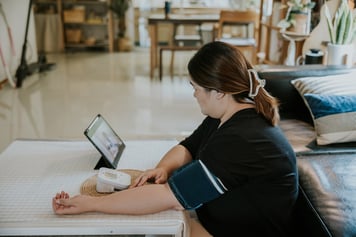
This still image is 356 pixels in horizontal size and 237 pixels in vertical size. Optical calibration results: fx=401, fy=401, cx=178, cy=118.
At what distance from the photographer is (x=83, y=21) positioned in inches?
271

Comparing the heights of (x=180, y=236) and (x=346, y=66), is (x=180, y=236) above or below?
below

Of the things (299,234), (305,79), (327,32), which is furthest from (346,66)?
(299,234)

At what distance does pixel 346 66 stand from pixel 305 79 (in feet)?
1.57

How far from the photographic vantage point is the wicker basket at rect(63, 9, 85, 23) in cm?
682

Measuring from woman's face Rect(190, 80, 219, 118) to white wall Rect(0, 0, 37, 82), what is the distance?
4.24 metres

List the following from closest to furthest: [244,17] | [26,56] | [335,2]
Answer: [335,2] < [244,17] < [26,56]

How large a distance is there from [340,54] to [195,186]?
7.07 ft

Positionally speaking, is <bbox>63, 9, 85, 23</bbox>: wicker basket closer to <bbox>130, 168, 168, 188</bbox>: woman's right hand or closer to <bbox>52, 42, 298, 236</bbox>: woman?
<bbox>130, 168, 168, 188</bbox>: woman's right hand

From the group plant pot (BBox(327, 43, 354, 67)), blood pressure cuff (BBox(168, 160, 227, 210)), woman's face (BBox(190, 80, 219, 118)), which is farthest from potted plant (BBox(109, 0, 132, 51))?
blood pressure cuff (BBox(168, 160, 227, 210))

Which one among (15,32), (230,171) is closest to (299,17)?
(230,171)

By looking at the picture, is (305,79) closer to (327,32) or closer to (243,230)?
(327,32)

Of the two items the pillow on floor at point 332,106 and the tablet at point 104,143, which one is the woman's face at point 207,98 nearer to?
the tablet at point 104,143

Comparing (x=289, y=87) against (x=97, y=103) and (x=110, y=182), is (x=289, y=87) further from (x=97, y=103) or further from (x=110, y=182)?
(x=97, y=103)

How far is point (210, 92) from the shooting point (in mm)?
1234
